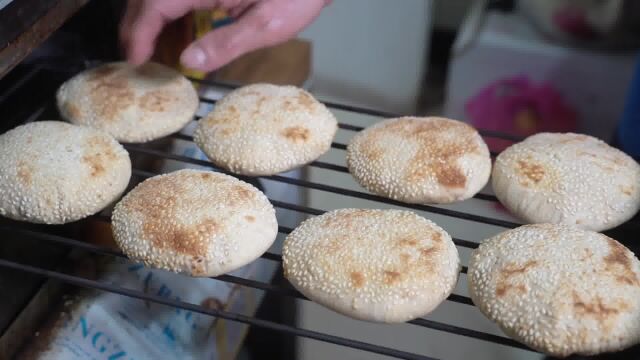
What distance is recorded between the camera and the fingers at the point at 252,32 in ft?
3.31

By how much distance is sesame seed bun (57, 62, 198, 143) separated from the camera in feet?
3.40

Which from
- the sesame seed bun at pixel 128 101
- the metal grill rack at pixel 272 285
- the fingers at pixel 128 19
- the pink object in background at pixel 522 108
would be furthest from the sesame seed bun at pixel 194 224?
the pink object in background at pixel 522 108

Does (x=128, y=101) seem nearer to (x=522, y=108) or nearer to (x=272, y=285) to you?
(x=272, y=285)

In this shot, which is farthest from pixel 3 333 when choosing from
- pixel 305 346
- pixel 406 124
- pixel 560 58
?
pixel 560 58

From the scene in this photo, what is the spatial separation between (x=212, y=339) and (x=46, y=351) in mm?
234

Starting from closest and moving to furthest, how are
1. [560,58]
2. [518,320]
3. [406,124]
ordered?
1. [518,320]
2. [406,124]
3. [560,58]

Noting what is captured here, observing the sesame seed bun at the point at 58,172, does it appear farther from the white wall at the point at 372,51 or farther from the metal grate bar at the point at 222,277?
the white wall at the point at 372,51

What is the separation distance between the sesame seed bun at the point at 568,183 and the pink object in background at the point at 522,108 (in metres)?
1.17

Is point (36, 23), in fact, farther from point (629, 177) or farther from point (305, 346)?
point (305, 346)

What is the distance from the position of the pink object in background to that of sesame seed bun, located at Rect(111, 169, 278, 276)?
141 centimetres

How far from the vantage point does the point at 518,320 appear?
78cm

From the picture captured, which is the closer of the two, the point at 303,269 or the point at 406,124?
the point at 303,269

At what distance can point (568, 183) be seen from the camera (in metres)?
0.93

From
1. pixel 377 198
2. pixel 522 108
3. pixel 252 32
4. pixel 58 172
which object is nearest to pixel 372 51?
pixel 522 108
